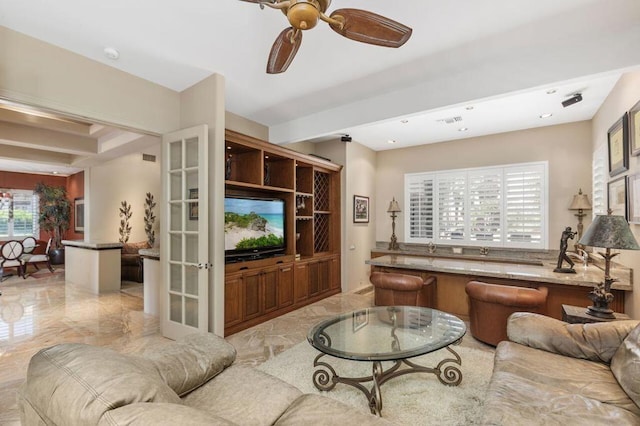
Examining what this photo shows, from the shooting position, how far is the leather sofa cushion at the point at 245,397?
140 cm

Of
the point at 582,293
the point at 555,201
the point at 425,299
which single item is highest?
the point at 555,201

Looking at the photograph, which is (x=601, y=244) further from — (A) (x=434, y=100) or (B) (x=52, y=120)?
(B) (x=52, y=120)

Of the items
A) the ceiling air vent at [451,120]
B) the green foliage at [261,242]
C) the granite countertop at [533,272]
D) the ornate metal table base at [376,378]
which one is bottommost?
the ornate metal table base at [376,378]

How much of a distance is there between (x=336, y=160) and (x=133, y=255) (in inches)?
186

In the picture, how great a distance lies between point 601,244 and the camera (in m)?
2.27

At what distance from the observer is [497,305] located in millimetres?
3170

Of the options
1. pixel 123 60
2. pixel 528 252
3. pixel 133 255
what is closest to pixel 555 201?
pixel 528 252

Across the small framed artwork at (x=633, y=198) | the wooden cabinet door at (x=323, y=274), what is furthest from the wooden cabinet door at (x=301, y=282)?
the small framed artwork at (x=633, y=198)

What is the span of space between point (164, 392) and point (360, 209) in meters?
5.16

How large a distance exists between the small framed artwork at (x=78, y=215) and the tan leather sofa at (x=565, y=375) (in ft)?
34.5

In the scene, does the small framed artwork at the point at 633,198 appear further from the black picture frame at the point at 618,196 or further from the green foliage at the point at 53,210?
the green foliage at the point at 53,210

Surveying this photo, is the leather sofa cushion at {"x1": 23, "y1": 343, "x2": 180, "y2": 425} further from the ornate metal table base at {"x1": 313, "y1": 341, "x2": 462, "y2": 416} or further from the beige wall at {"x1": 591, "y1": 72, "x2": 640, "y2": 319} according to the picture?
the beige wall at {"x1": 591, "y1": 72, "x2": 640, "y2": 319}

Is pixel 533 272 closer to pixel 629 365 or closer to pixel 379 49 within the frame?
pixel 629 365

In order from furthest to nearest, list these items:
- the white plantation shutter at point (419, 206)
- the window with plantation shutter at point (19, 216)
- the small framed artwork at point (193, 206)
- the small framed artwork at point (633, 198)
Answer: the window with plantation shutter at point (19, 216), the white plantation shutter at point (419, 206), the small framed artwork at point (193, 206), the small framed artwork at point (633, 198)
